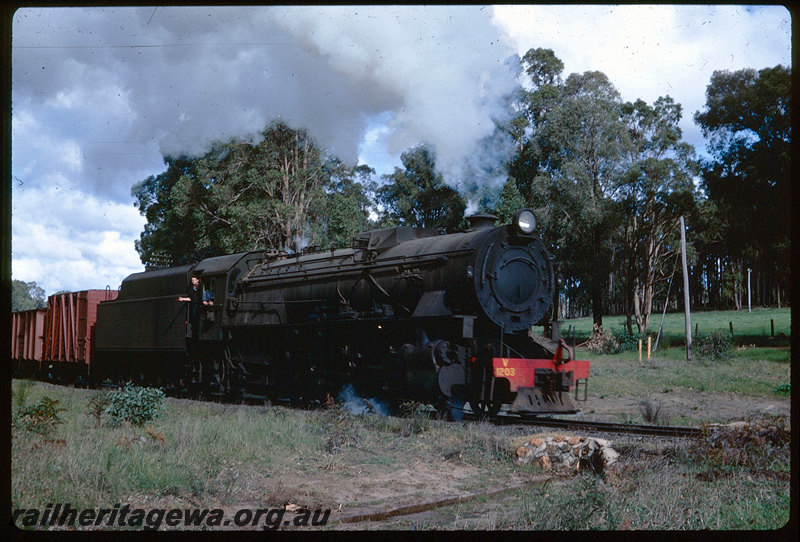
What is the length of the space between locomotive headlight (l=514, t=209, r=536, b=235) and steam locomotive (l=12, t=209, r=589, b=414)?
0.8 inches

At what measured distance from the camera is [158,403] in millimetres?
11703

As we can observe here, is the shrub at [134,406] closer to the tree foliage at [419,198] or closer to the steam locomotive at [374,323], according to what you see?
the steam locomotive at [374,323]

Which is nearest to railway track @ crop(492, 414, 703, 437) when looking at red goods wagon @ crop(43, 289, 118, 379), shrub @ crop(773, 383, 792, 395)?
shrub @ crop(773, 383, 792, 395)

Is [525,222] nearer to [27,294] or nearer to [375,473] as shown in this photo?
[375,473]

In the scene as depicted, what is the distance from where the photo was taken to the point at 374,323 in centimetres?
1314

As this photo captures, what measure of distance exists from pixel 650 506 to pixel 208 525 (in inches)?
162

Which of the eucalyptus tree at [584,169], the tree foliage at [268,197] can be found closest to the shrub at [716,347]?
the eucalyptus tree at [584,169]

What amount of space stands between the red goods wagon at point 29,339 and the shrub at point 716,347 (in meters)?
28.4

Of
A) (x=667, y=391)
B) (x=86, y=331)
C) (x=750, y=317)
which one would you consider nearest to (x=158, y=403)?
(x=86, y=331)

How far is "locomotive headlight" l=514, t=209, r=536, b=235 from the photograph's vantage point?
12.5m

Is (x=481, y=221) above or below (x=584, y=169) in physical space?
below

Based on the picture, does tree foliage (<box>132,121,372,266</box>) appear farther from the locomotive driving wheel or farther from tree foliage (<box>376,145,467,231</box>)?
the locomotive driving wheel

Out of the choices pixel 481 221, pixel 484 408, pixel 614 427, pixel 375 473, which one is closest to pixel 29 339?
pixel 484 408

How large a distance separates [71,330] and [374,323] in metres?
15.6
